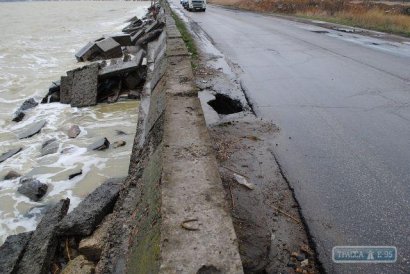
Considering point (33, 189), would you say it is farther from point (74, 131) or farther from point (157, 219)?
point (157, 219)

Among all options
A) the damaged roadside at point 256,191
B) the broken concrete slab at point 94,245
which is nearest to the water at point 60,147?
the broken concrete slab at point 94,245

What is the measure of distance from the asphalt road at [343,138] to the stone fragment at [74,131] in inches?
162

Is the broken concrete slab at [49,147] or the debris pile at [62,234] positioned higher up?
the debris pile at [62,234]

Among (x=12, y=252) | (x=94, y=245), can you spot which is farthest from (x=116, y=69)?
(x=94, y=245)

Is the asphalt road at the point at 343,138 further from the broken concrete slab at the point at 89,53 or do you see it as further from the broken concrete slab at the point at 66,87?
the broken concrete slab at the point at 89,53

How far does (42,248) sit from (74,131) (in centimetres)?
478

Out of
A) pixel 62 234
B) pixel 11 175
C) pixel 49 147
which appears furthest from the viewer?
pixel 49 147

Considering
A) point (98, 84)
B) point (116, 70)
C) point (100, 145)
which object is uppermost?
point (116, 70)

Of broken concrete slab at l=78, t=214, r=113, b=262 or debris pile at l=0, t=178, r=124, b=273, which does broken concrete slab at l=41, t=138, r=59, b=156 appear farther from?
broken concrete slab at l=78, t=214, r=113, b=262

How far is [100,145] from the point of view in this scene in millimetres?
7188

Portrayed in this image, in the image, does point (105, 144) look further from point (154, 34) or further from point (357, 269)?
point (154, 34)

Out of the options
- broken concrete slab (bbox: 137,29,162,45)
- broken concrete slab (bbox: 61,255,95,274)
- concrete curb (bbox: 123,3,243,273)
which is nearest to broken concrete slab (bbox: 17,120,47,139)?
concrete curb (bbox: 123,3,243,273)

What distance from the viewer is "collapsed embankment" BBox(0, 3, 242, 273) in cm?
225

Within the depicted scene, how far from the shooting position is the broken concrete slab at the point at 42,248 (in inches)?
142
